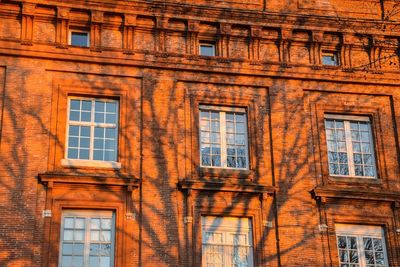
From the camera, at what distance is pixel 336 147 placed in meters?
23.6

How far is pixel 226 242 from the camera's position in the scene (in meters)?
21.5

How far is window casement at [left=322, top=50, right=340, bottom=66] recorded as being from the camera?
25.0 metres

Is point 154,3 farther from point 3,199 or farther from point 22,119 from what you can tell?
point 3,199

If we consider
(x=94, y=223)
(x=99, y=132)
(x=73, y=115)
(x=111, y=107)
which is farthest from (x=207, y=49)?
(x=94, y=223)

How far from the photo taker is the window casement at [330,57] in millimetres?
25013

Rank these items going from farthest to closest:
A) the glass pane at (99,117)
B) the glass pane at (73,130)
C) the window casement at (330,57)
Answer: the window casement at (330,57), the glass pane at (99,117), the glass pane at (73,130)

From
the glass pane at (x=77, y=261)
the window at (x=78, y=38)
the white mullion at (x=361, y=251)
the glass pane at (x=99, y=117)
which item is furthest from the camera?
the window at (x=78, y=38)

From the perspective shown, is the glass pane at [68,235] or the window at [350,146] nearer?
the glass pane at [68,235]

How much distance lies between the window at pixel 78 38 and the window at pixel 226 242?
660 cm

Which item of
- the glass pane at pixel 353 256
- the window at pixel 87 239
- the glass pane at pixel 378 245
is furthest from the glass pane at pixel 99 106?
the glass pane at pixel 378 245

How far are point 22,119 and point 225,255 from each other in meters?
6.97

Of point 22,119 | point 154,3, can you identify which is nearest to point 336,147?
point 154,3

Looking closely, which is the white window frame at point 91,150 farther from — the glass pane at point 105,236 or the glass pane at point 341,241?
the glass pane at point 341,241

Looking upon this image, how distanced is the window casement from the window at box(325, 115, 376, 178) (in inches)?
79.4
